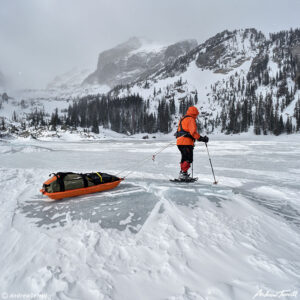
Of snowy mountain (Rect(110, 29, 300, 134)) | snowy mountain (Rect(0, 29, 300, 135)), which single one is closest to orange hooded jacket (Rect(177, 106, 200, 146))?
snowy mountain (Rect(0, 29, 300, 135))

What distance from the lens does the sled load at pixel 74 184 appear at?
409 cm

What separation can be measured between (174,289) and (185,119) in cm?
488

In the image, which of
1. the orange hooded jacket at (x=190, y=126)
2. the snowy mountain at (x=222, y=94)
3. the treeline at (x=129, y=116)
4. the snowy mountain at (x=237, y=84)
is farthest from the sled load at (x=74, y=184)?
the treeline at (x=129, y=116)

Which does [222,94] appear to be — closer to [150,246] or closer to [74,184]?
[74,184]

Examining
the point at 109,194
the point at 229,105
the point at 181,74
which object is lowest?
the point at 109,194

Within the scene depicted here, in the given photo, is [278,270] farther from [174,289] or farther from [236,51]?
[236,51]

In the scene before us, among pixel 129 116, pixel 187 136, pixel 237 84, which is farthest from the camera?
pixel 237 84

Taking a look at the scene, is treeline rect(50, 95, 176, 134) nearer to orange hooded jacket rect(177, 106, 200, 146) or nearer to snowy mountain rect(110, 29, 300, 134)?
snowy mountain rect(110, 29, 300, 134)

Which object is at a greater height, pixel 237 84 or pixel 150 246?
pixel 237 84

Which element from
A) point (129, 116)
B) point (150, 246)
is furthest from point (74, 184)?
point (129, 116)

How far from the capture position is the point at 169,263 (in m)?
2.06

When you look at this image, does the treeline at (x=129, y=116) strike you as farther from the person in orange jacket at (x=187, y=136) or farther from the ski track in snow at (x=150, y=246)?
the ski track in snow at (x=150, y=246)

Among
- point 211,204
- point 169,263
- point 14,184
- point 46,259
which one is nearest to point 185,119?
point 211,204

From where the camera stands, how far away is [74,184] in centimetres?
434
